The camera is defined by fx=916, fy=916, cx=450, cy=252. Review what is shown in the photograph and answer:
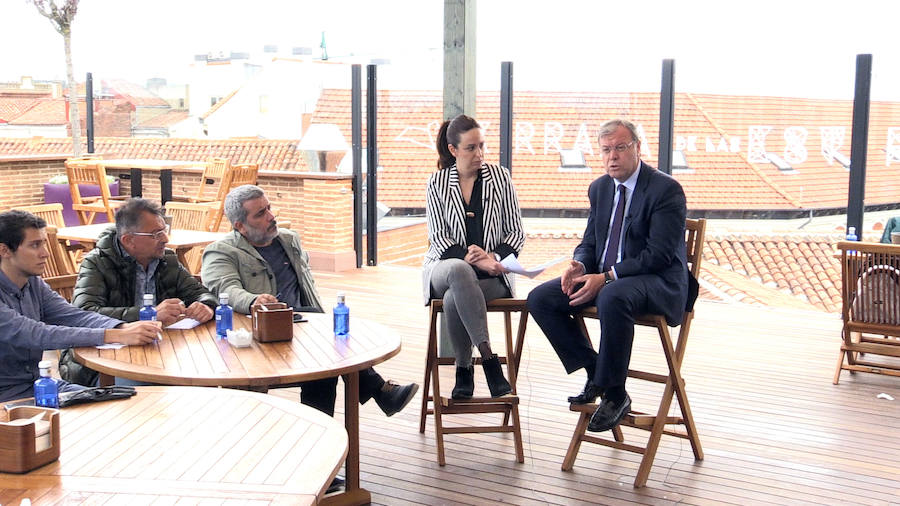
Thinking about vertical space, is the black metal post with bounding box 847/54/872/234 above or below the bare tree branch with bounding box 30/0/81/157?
below

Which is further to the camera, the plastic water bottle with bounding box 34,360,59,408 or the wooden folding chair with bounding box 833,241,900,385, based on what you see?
the wooden folding chair with bounding box 833,241,900,385

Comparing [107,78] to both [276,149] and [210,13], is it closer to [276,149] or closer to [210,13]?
[210,13]

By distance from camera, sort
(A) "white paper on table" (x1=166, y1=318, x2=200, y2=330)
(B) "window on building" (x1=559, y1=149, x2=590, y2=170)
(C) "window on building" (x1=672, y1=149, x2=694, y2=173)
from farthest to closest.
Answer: (B) "window on building" (x1=559, y1=149, x2=590, y2=170), (C) "window on building" (x1=672, y1=149, x2=694, y2=173), (A) "white paper on table" (x1=166, y1=318, x2=200, y2=330)

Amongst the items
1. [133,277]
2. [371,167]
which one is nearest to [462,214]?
[133,277]

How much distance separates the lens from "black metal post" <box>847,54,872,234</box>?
7223mm

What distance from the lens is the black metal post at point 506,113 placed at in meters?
8.80

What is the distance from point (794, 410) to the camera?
186 inches

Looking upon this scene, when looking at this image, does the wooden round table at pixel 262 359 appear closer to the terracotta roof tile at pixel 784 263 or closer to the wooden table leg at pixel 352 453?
the wooden table leg at pixel 352 453

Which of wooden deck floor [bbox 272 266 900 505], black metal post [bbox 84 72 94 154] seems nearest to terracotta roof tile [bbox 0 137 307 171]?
black metal post [bbox 84 72 94 154]

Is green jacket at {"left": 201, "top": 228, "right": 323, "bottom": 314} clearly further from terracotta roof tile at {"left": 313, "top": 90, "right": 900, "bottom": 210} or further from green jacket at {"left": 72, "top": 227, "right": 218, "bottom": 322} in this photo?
terracotta roof tile at {"left": 313, "top": 90, "right": 900, "bottom": 210}

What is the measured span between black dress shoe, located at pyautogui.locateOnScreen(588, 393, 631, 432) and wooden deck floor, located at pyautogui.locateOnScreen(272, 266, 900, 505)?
0.25m

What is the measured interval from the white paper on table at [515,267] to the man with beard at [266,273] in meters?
0.69

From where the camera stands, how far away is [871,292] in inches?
196

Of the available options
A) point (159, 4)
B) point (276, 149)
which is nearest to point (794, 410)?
point (276, 149)
